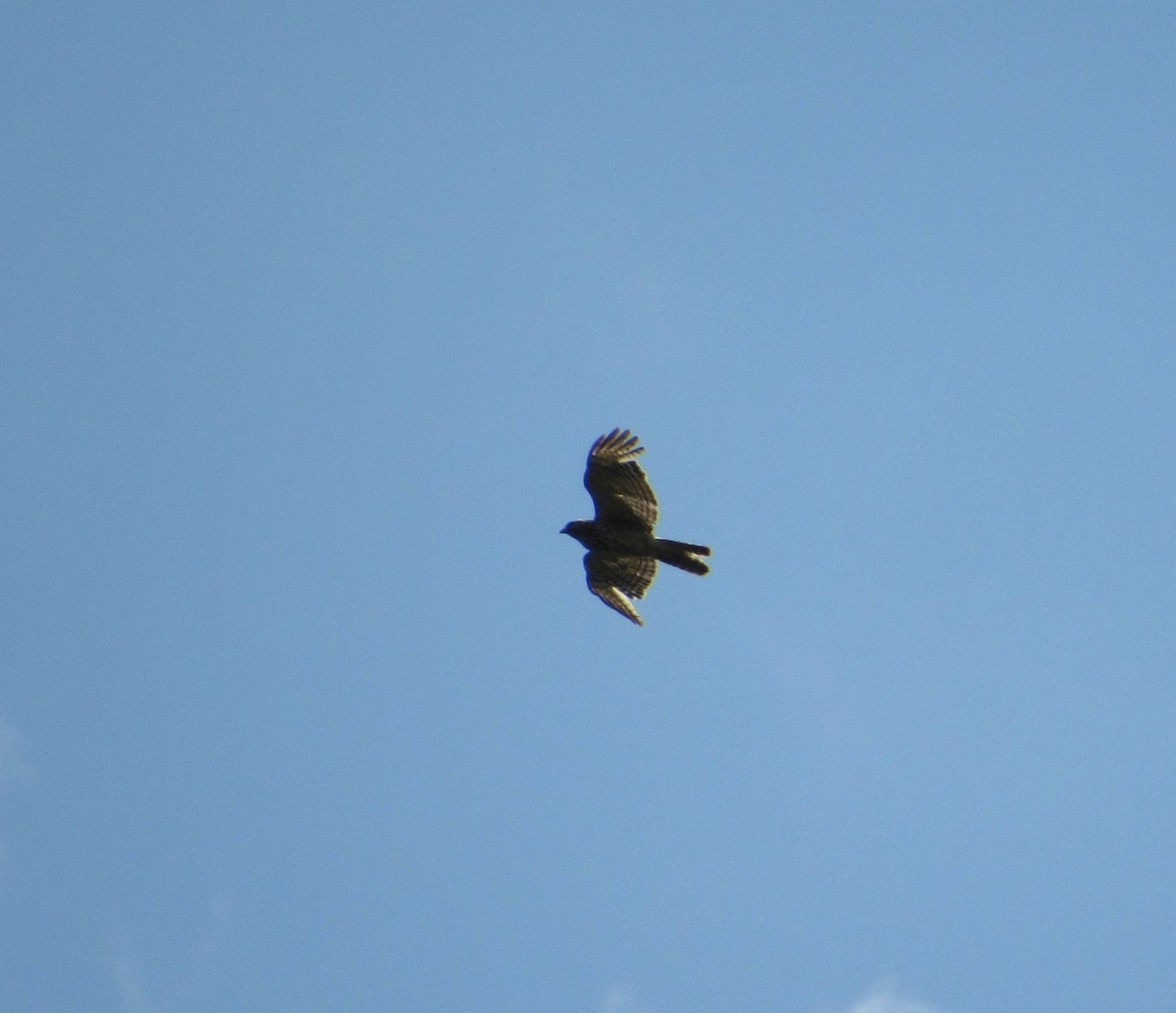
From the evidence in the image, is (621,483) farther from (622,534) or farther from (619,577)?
(619,577)

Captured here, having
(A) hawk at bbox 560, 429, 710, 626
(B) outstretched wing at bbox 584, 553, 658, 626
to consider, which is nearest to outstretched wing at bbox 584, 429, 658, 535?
(A) hawk at bbox 560, 429, 710, 626

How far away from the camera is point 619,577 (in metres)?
21.9

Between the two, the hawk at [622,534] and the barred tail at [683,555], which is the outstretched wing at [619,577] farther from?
the barred tail at [683,555]

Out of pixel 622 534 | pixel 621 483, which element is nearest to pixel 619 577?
pixel 622 534

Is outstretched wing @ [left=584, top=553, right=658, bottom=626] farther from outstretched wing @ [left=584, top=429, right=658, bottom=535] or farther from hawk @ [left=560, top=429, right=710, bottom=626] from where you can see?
outstretched wing @ [left=584, top=429, right=658, bottom=535]

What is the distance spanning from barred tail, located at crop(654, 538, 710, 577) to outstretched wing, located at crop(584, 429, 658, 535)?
1.17 ft

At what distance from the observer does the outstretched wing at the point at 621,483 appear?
20547mm

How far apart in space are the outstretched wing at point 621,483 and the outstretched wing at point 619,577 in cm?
94

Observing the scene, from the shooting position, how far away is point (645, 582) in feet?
71.9

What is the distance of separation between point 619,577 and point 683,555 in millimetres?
1685

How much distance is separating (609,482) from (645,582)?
2135 millimetres

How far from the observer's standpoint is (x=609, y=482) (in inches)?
816

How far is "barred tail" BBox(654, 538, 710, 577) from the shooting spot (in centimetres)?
2044

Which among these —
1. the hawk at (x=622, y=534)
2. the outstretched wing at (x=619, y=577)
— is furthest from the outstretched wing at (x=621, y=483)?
the outstretched wing at (x=619, y=577)
